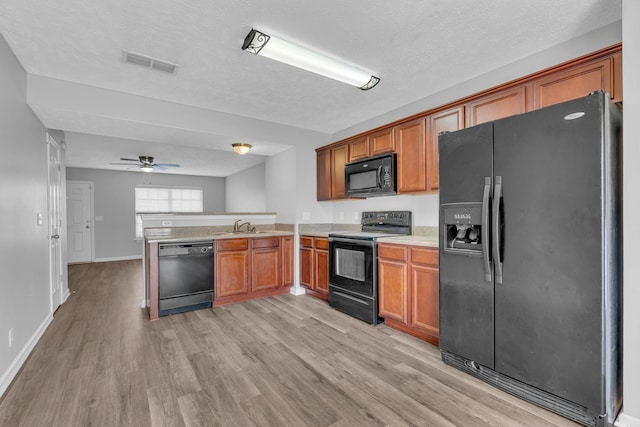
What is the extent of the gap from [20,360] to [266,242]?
2608 millimetres


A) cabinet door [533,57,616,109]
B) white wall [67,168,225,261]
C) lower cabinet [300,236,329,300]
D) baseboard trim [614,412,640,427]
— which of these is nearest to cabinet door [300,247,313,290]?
lower cabinet [300,236,329,300]

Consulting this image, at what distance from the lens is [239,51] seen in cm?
249

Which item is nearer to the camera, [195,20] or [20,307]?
[195,20]

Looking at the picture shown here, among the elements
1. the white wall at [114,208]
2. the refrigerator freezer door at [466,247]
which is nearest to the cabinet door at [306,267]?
the refrigerator freezer door at [466,247]

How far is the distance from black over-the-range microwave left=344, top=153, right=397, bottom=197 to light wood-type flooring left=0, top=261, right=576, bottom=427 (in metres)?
1.53

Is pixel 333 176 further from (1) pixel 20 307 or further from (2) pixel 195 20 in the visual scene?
(1) pixel 20 307

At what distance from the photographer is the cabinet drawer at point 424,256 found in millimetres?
2673

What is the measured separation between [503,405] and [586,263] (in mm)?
999

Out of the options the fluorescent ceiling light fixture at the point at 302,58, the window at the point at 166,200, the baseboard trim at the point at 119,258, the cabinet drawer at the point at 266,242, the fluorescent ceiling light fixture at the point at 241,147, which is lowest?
the baseboard trim at the point at 119,258

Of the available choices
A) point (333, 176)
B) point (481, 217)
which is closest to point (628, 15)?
point (481, 217)

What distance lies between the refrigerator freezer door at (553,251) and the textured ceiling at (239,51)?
850 mm

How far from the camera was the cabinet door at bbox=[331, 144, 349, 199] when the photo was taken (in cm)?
422

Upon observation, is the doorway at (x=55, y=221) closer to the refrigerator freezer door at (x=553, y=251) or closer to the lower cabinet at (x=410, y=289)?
the lower cabinet at (x=410, y=289)

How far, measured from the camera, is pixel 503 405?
73.9 inches
